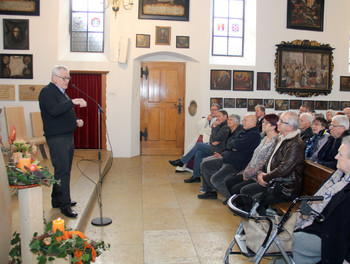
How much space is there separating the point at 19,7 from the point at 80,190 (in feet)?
17.7

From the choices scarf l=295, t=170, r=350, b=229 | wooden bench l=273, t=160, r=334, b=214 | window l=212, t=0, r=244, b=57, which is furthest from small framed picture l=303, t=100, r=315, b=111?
scarf l=295, t=170, r=350, b=229

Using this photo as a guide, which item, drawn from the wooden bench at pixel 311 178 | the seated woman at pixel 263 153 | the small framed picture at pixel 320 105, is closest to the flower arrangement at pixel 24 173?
the wooden bench at pixel 311 178

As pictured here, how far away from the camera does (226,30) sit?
9219mm

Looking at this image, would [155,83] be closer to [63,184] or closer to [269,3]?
[269,3]

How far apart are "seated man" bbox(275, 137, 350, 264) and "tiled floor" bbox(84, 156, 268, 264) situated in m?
0.88

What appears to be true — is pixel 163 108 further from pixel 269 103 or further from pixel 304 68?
pixel 304 68

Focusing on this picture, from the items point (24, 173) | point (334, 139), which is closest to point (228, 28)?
point (334, 139)

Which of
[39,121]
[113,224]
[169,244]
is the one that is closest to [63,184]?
[113,224]

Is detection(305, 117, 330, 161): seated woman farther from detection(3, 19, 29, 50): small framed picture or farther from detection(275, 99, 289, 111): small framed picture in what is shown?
detection(3, 19, 29, 50): small framed picture

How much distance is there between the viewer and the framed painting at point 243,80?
8852 millimetres

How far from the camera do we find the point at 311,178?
12.5ft

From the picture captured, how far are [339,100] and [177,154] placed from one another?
473 centimetres

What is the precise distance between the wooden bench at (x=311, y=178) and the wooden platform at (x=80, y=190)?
226 centimetres

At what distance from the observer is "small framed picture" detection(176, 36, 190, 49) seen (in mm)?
8484
